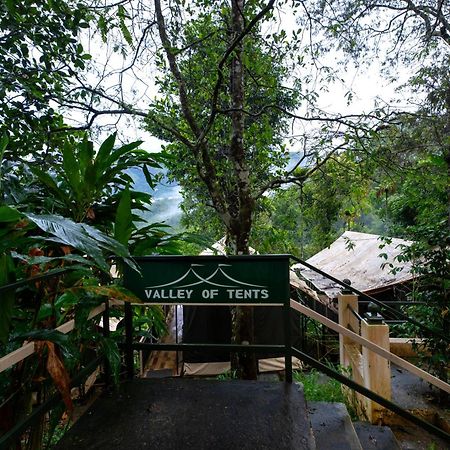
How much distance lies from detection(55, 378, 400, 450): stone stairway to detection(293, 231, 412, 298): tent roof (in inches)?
175

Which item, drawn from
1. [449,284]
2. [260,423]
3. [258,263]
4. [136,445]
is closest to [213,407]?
[260,423]

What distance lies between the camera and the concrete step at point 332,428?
201cm

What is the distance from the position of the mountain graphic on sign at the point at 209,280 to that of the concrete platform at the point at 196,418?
631 millimetres

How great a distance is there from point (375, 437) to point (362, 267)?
6.05 meters

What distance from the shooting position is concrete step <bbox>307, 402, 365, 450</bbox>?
201cm

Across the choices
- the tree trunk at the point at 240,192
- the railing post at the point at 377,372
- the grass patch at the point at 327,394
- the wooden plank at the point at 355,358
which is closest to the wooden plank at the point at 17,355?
the tree trunk at the point at 240,192

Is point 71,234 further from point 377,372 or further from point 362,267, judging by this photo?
point 362,267

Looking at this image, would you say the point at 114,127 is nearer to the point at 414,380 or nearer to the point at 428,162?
the point at 428,162

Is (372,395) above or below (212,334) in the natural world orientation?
above

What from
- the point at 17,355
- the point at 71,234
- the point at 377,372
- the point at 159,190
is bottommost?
the point at 377,372

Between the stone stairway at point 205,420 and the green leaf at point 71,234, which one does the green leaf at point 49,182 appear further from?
the stone stairway at point 205,420

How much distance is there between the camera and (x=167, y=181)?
5.61m

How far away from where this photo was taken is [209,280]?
2041mm

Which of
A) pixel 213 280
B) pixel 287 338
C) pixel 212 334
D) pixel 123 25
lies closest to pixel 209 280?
pixel 213 280
